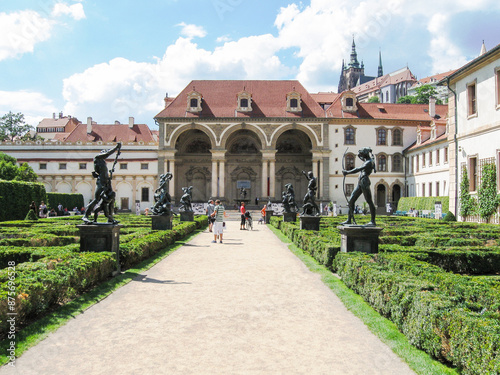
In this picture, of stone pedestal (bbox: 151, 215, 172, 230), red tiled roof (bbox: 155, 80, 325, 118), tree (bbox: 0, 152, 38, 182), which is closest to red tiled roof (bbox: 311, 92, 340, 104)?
red tiled roof (bbox: 155, 80, 325, 118)

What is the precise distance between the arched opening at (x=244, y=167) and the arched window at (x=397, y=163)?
15.6 metres

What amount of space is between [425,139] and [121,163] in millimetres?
34595

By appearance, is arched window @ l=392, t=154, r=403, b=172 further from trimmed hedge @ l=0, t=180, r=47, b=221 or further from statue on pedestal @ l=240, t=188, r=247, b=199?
trimmed hedge @ l=0, t=180, r=47, b=221

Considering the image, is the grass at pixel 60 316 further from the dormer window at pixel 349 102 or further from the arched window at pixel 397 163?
the arched window at pixel 397 163

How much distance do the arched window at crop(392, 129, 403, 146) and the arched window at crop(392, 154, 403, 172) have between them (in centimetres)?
143

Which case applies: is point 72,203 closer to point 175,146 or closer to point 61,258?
point 175,146

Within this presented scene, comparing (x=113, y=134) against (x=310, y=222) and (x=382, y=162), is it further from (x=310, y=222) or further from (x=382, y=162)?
(x=310, y=222)

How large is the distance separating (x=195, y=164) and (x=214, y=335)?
49354 mm

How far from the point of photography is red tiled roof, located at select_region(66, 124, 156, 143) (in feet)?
188

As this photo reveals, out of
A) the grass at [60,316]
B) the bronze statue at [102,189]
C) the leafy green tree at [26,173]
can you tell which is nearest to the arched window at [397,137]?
the leafy green tree at [26,173]

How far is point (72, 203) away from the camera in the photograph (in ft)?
Result: 160

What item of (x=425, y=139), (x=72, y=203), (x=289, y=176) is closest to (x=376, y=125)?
(x=425, y=139)

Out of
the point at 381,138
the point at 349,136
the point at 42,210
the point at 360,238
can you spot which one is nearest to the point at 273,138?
the point at 349,136

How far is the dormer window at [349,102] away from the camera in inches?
2055
